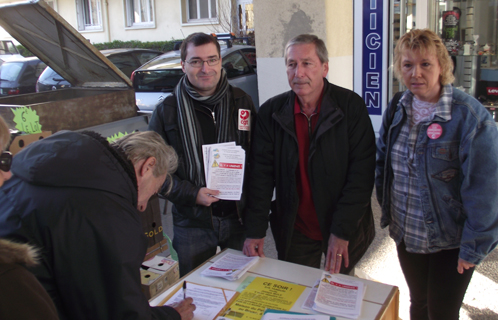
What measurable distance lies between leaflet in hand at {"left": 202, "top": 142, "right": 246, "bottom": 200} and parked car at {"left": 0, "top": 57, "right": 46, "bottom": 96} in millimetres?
10516

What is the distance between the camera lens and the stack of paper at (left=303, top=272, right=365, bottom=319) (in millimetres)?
1659

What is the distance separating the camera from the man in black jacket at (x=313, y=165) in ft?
6.77

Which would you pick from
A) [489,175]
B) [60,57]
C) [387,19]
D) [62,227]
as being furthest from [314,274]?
[387,19]

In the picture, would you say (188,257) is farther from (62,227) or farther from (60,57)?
(60,57)

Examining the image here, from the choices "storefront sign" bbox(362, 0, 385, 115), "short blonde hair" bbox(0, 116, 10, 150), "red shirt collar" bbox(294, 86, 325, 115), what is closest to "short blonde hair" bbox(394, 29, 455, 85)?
"red shirt collar" bbox(294, 86, 325, 115)

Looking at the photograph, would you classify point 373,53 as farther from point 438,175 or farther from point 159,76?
point 159,76

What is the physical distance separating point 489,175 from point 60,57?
3.39m

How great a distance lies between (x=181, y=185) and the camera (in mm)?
2141

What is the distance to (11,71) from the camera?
1097 cm

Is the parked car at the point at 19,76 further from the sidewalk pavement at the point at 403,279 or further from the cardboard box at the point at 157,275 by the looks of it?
the cardboard box at the point at 157,275

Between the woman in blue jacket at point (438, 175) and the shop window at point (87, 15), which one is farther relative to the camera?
the shop window at point (87, 15)

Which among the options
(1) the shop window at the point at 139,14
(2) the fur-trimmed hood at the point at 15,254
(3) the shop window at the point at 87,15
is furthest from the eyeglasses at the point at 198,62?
(3) the shop window at the point at 87,15

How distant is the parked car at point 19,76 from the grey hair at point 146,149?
1090cm

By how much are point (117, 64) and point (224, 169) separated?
7.76m
